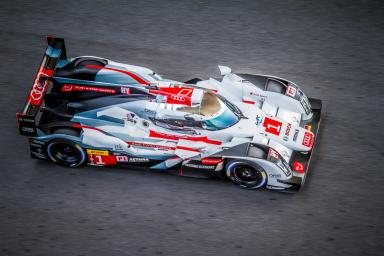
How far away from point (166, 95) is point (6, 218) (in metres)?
3.07

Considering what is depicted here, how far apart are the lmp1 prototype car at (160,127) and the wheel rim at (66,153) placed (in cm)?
2

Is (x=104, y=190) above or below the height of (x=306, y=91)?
below

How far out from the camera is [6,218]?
729 cm

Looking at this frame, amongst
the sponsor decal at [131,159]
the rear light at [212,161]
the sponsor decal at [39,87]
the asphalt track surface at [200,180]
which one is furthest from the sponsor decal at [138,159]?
the sponsor decal at [39,87]

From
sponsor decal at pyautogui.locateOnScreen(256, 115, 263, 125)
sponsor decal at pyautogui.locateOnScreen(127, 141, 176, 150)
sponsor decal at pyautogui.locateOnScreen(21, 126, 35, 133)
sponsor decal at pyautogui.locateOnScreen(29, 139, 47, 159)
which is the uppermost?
sponsor decal at pyautogui.locateOnScreen(256, 115, 263, 125)

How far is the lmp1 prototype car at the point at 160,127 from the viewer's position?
24.2 ft

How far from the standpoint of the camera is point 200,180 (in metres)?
7.82

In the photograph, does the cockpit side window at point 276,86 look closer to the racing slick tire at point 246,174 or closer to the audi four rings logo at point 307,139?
the audi four rings logo at point 307,139

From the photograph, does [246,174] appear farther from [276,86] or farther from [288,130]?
[276,86]

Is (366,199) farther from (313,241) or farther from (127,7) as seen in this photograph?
(127,7)

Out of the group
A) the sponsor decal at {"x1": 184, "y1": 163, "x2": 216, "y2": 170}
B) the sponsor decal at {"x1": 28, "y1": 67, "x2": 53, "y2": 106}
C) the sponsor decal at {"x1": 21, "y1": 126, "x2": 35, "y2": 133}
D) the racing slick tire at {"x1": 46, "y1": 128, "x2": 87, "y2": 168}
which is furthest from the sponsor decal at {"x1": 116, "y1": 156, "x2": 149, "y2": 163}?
the sponsor decal at {"x1": 28, "y1": 67, "x2": 53, "y2": 106}

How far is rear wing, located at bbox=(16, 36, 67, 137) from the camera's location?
7.23 metres

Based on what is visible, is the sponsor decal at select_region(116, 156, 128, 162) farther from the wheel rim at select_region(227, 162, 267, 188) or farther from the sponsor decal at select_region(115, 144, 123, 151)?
the wheel rim at select_region(227, 162, 267, 188)

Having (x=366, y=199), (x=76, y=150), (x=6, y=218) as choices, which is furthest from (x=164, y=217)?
(x=366, y=199)
